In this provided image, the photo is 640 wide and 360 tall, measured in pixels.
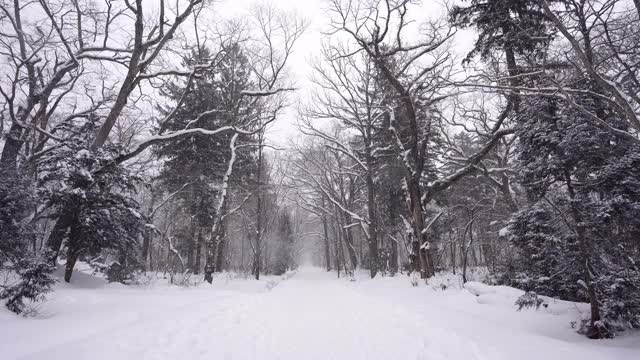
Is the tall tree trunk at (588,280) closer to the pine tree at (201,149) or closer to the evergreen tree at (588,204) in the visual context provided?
the evergreen tree at (588,204)

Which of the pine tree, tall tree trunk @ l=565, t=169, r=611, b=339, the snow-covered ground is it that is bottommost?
the snow-covered ground

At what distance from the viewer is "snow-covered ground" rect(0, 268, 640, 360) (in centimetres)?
331

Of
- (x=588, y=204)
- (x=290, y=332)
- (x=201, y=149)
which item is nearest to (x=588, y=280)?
(x=588, y=204)

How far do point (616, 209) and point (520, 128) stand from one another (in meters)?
1.80

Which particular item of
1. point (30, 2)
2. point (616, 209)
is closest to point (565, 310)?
point (616, 209)

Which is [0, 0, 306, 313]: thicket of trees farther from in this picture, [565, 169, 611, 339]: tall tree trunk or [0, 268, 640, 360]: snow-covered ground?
[565, 169, 611, 339]: tall tree trunk

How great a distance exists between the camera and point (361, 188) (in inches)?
939

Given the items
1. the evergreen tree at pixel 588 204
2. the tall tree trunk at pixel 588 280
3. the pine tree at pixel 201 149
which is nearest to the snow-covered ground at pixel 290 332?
the tall tree trunk at pixel 588 280

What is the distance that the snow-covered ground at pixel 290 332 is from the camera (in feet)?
10.9

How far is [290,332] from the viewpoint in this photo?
4562 millimetres

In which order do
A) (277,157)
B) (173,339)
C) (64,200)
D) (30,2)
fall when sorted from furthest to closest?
(277,157) → (30,2) → (64,200) → (173,339)

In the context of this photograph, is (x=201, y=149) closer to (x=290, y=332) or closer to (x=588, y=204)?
(x=290, y=332)

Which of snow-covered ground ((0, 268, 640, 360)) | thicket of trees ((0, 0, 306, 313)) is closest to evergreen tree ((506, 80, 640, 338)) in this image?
snow-covered ground ((0, 268, 640, 360))

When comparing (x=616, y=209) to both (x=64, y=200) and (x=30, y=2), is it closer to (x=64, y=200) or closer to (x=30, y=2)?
(x=64, y=200)
